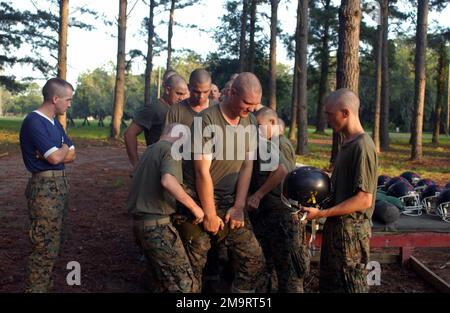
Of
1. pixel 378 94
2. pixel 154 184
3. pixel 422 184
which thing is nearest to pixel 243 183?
pixel 154 184

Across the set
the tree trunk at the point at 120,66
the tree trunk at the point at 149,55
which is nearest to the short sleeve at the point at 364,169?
the tree trunk at the point at 120,66

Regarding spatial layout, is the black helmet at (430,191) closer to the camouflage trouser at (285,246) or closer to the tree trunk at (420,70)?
the camouflage trouser at (285,246)

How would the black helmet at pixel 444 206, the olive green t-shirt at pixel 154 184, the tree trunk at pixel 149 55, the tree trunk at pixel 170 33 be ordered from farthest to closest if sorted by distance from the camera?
the tree trunk at pixel 170 33 < the tree trunk at pixel 149 55 < the black helmet at pixel 444 206 < the olive green t-shirt at pixel 154 184

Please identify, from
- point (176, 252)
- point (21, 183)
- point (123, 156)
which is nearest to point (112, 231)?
point (176, 252)

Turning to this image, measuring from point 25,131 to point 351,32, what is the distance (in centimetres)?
790

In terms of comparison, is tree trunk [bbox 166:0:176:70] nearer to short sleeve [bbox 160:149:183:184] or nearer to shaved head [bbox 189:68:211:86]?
shaved head [bbox 189:68:211:86]

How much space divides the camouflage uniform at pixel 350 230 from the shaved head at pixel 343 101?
268mm

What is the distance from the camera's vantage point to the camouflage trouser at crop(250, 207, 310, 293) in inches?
223

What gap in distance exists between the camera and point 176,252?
4520 millimetres

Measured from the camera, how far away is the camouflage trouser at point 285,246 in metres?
5.67

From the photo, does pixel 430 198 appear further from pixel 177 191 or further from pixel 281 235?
pixel 177 191

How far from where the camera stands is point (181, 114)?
627 cm

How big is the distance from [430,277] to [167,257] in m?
3.97

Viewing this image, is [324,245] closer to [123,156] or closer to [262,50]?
[123,156]
